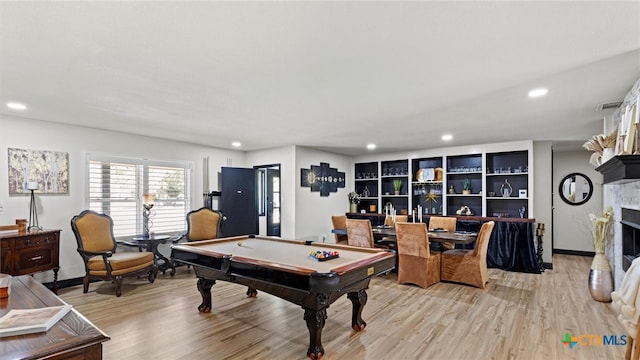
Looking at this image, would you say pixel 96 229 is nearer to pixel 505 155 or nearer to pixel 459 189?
pixel 459 189

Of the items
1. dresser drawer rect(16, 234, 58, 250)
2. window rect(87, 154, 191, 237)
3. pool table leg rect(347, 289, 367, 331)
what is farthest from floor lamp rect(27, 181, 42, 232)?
pool table leg rect(347, 289, 367, 331)

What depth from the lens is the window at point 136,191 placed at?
5.09 metres

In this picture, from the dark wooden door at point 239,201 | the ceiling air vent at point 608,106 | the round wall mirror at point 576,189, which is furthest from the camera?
the round wall mirror at point 576,189

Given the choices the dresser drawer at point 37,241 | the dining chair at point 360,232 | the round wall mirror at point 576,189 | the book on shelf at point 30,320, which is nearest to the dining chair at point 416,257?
the dining chair at point 360,232

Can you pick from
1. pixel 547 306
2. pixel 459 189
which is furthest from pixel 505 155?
pixel 547 306

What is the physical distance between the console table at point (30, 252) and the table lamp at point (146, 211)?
121cm

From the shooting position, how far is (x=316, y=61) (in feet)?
8.00

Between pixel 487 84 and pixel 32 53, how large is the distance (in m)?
3.68

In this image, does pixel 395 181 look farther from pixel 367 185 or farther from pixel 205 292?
pixel 205 292

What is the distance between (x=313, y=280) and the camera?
240cm

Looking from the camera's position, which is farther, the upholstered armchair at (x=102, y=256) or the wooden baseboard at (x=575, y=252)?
the wooden baseboard at (x=575, y=252)

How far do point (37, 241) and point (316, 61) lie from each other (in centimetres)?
427

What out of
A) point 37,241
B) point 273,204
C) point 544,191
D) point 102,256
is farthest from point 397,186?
point 37,241

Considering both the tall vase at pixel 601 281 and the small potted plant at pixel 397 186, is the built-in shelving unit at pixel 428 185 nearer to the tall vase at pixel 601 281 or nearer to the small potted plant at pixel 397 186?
the small potted plant at pixel 397 186
